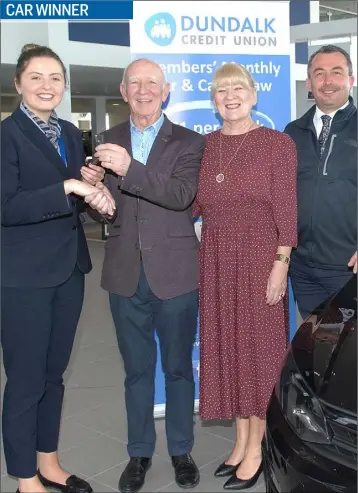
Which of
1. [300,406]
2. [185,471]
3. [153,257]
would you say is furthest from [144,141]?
[185,471]

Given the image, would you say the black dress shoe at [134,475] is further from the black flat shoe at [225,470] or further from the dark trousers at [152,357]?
the black flat shoe at [225,470]

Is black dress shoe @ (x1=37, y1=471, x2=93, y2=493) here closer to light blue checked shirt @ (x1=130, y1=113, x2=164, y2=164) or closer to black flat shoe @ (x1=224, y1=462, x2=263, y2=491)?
black flat shoe @ (x1=224, y1=462, x2=263, y2=491)

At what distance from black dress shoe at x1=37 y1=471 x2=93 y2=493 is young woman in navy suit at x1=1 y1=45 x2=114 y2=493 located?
3.9 inches

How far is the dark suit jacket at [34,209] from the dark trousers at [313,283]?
3.64ft

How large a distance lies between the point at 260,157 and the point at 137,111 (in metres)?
0.56

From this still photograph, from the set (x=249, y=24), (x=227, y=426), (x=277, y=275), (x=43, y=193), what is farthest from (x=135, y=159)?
(x=227, y=426)

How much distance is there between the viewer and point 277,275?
2521mm

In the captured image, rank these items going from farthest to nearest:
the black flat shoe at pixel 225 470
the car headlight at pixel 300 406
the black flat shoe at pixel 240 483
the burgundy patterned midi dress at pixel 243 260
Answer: the black flat shoe at pixel 225 470 < the black flat shoe at pixel 240 483 < the burgundy patterned midi dress at pixel 243 260 < the car headlight at pixel 300 406

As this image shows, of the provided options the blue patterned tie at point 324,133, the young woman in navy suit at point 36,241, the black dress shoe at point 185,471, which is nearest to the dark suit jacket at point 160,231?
the young woman in navy suit at point 36,241

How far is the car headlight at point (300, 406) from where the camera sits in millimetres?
1796

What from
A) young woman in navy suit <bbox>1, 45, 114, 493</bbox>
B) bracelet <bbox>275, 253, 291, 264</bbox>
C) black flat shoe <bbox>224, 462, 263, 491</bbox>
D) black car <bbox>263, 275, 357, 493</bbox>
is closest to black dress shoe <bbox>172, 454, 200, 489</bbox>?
black flat shoe <bbox>224, 462, 263, 491</bbox>

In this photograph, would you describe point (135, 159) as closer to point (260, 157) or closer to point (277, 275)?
point (260, 157)

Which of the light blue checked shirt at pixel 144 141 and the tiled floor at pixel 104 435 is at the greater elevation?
the light blue checked shirt at pixel 144 141

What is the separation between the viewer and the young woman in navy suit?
7.49 ft
